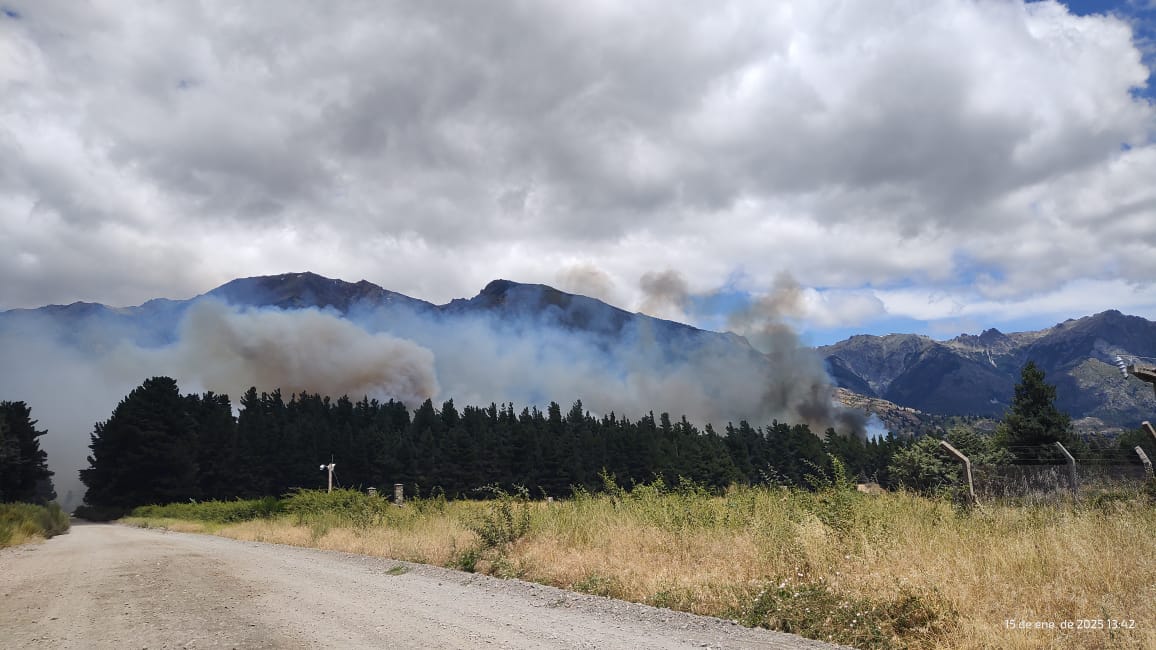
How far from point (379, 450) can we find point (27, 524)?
60732mm

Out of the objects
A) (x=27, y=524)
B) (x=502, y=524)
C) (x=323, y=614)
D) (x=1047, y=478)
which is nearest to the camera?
(x=323, y=614)

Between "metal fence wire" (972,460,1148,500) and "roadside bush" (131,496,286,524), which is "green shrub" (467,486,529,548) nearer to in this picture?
"metal fence wire" (972,460,1148,500)

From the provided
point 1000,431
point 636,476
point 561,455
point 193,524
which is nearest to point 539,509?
point 193,524

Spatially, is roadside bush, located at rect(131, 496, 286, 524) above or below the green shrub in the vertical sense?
below

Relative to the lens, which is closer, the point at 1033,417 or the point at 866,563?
the point at 866,563

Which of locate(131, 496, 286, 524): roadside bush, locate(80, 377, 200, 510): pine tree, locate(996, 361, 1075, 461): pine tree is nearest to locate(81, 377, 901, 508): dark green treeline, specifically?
locate(80, 377, 200, 510): pine tree

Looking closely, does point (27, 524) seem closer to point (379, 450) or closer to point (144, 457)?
point (144, 457)

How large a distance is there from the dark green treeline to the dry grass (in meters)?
31.5

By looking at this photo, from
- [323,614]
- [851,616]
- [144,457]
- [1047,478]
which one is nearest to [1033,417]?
[1047,478]

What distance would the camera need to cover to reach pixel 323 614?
796cm

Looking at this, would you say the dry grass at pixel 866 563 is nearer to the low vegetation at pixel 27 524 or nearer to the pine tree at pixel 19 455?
the low vegetation at pixel 27 524

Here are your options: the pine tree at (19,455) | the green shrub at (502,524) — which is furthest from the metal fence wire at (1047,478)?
the pine tree at (19,455)

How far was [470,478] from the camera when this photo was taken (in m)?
86.1

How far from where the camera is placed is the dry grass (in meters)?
6.35
